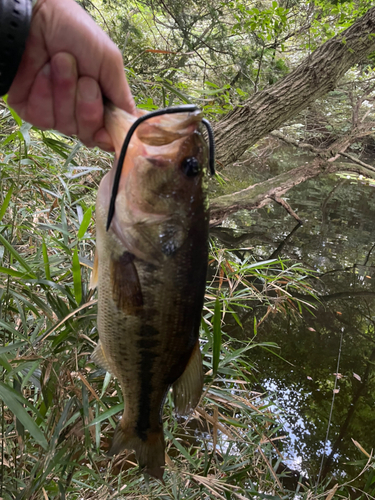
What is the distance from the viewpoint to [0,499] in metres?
1.57

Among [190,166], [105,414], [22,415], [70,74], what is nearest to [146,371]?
[22,415]

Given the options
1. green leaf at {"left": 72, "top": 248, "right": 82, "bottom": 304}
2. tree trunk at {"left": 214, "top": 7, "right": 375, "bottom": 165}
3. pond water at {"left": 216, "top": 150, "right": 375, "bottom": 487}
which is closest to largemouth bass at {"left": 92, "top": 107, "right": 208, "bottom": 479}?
green leaf at {"left": 72, "top": 248, "right": 82, "bottom": 304}

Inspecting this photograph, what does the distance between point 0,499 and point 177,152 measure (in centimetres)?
170

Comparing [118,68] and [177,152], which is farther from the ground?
[118,68]

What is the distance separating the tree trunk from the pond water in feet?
8.71

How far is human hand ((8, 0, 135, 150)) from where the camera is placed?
45.9 inches

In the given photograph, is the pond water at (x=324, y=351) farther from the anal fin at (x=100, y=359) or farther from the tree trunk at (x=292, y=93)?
the tree trunk at (x=292, y=93)

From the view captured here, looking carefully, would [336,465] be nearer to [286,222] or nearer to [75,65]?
[75,65]

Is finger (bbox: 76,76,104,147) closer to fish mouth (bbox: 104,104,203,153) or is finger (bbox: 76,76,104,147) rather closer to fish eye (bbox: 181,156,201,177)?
fish mouth (bbox: 104,104,203,153)

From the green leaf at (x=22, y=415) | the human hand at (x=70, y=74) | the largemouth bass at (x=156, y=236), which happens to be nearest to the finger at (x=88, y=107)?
the human hand at (x=70, y=74)

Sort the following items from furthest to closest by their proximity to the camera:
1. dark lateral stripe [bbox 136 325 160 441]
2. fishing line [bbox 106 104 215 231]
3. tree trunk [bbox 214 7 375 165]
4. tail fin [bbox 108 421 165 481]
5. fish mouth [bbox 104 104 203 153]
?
tree trunk [bbox 214 7 375 165], tail fin [bbox 108 421 165 481], dark lateral stripe [bbox 136 325 160 441], fish mouth [bbox 104 104 203 153], fishing line [bbox 106 104 215 231]

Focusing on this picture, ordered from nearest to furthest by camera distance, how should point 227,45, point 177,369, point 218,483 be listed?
1. point 177,369
2. point 218,483
3. point 227,45

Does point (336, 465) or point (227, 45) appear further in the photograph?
point (227, 45)

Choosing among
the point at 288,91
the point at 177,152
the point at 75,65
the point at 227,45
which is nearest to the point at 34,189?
the point at 75,65
